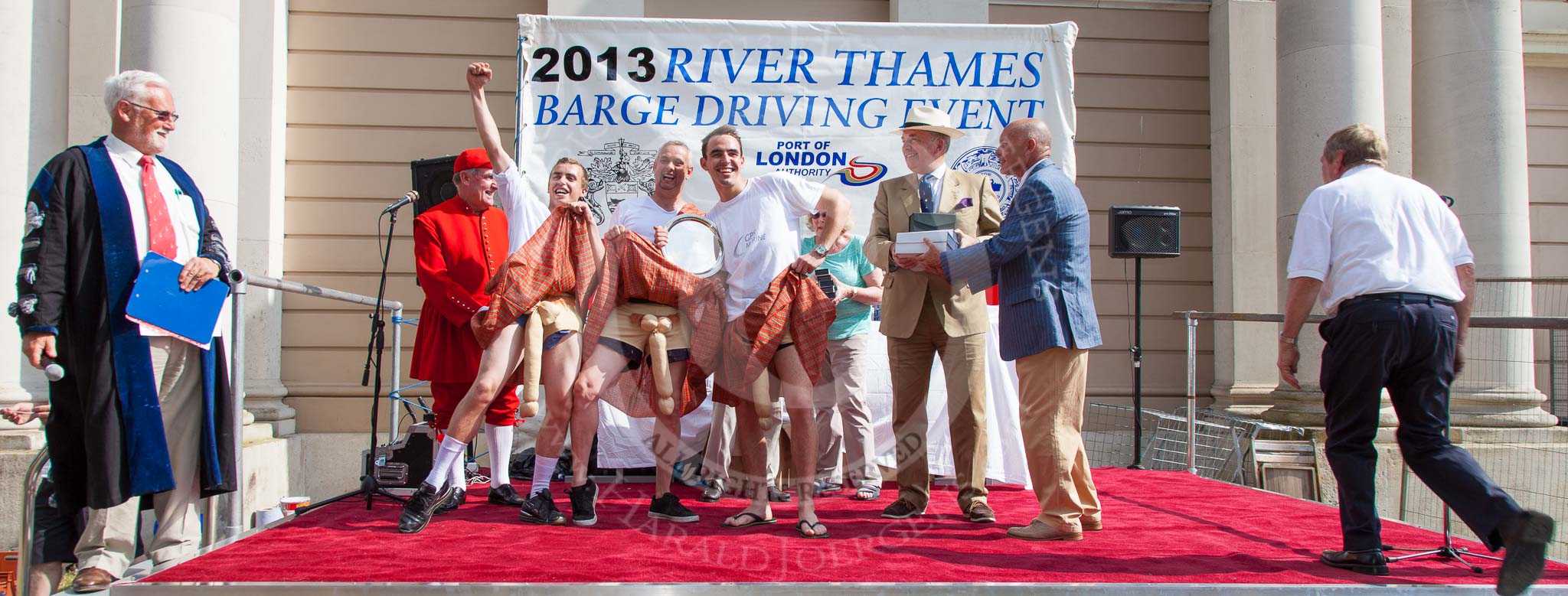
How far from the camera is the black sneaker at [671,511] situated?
4.02 m

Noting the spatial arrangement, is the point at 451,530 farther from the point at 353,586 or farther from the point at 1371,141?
the point at 1371,141

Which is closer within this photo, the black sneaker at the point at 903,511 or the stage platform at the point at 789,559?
the stage platform at the point at 789,559

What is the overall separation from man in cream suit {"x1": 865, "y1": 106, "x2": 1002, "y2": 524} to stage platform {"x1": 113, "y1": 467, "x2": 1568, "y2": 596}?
202mm

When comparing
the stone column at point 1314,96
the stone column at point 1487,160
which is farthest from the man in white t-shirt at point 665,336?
the stone column at point 1487,160

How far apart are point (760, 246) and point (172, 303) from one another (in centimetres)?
203

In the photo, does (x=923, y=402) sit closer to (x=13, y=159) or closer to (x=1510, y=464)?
(x=1510, y=464)

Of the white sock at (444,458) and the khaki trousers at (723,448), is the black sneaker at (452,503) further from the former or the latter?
the khaki trousers at (723,448)

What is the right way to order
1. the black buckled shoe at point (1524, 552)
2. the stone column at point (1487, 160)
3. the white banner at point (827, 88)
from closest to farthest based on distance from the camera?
the black buckled shoe at point (1524, 552) < the white banner at point (827, 88) < the stone column at point (1487, 160)

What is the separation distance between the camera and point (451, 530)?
3.80 metres

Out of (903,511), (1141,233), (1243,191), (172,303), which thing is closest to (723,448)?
(903,511)

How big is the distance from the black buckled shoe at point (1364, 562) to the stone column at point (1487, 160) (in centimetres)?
515

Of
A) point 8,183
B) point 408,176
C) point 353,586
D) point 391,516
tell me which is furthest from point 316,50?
Result: point 353,586

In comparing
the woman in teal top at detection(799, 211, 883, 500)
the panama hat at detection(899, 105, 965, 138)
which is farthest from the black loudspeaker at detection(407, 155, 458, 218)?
the panama hat at detection(899, 105, 965, 138)

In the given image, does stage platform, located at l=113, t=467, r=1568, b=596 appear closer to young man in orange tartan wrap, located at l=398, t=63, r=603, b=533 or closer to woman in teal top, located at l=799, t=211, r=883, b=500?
young man in orange tartan wrap, located at l=398, t=63, r=603, b=533
